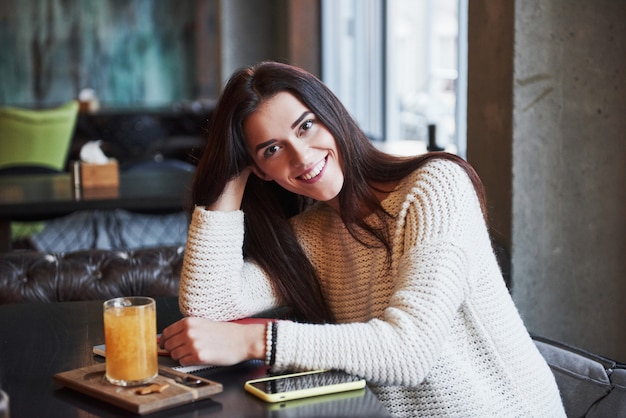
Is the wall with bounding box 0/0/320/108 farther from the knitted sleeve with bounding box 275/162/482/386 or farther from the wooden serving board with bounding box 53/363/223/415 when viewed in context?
the wooden serving board with bounding box 53/363/223/415

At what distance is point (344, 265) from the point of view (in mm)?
1930

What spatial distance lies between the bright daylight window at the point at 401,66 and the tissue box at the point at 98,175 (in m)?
1.40

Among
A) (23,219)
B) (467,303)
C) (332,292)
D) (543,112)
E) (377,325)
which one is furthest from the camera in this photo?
(23,219)

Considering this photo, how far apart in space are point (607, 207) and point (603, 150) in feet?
0.54

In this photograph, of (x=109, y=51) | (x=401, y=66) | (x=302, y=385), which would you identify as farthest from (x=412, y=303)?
(x=109, y=51)

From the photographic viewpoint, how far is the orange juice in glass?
56.9 inches

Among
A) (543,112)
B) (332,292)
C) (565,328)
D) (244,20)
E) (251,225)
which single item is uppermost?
(244,20)

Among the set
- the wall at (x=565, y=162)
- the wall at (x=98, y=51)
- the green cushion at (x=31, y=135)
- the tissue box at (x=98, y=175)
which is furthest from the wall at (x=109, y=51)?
the wall at (x=565, y=162)

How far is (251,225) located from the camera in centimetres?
201

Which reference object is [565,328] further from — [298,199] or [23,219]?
[23,219]

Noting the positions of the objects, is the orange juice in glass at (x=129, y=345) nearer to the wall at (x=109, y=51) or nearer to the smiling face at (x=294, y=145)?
the smiling face at (x=294, y=145)

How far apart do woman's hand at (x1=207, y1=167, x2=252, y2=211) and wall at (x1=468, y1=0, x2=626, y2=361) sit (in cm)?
106

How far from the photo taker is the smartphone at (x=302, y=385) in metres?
1.41

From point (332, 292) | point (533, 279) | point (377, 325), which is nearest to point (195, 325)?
point (377, 325)
